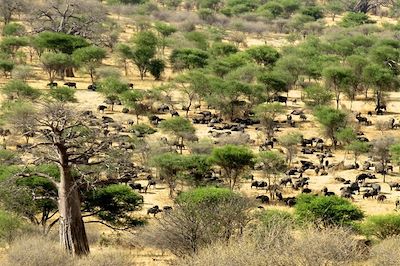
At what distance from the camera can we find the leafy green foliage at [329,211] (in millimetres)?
20484

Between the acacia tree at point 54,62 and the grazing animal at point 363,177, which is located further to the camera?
the acacia tree at point 54,62

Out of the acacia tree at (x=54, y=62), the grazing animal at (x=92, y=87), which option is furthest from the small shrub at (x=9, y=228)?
the acacia tree at (x=54, y=62)

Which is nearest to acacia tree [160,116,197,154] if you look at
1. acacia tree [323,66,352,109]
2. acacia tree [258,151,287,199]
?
acacia tree [258,151,287,199]

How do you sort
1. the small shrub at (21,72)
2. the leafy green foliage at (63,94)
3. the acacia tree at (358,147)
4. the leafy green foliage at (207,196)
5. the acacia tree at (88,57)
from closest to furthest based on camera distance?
the leafy green foliage at (207,196) → the acacia tree at (358,147) → the leafy green foliage at (63,94) → the small shrub at (21,72) → the acacia tree at (88,57)

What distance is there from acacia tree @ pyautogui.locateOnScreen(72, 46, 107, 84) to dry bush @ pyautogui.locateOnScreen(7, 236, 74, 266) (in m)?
37.1

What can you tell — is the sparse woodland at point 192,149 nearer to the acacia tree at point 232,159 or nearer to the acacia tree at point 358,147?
the acacia tree at point 232,159

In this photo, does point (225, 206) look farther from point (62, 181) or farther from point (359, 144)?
point (359, 144)

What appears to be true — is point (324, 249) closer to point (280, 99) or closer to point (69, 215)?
point (69, 215)

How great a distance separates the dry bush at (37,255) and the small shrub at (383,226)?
10.7m

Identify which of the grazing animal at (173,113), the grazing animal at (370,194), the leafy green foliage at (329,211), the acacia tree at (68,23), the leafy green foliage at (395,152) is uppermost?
the acacia tree at (68,23)

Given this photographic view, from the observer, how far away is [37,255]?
1364 centimetres

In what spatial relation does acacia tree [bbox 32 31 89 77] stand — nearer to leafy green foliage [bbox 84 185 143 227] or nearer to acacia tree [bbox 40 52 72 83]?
acacia tree [bbox 40 52 72 83]

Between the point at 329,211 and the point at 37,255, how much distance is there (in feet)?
37.0

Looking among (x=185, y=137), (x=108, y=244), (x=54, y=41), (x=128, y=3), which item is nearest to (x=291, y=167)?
(x=185, y=137)
